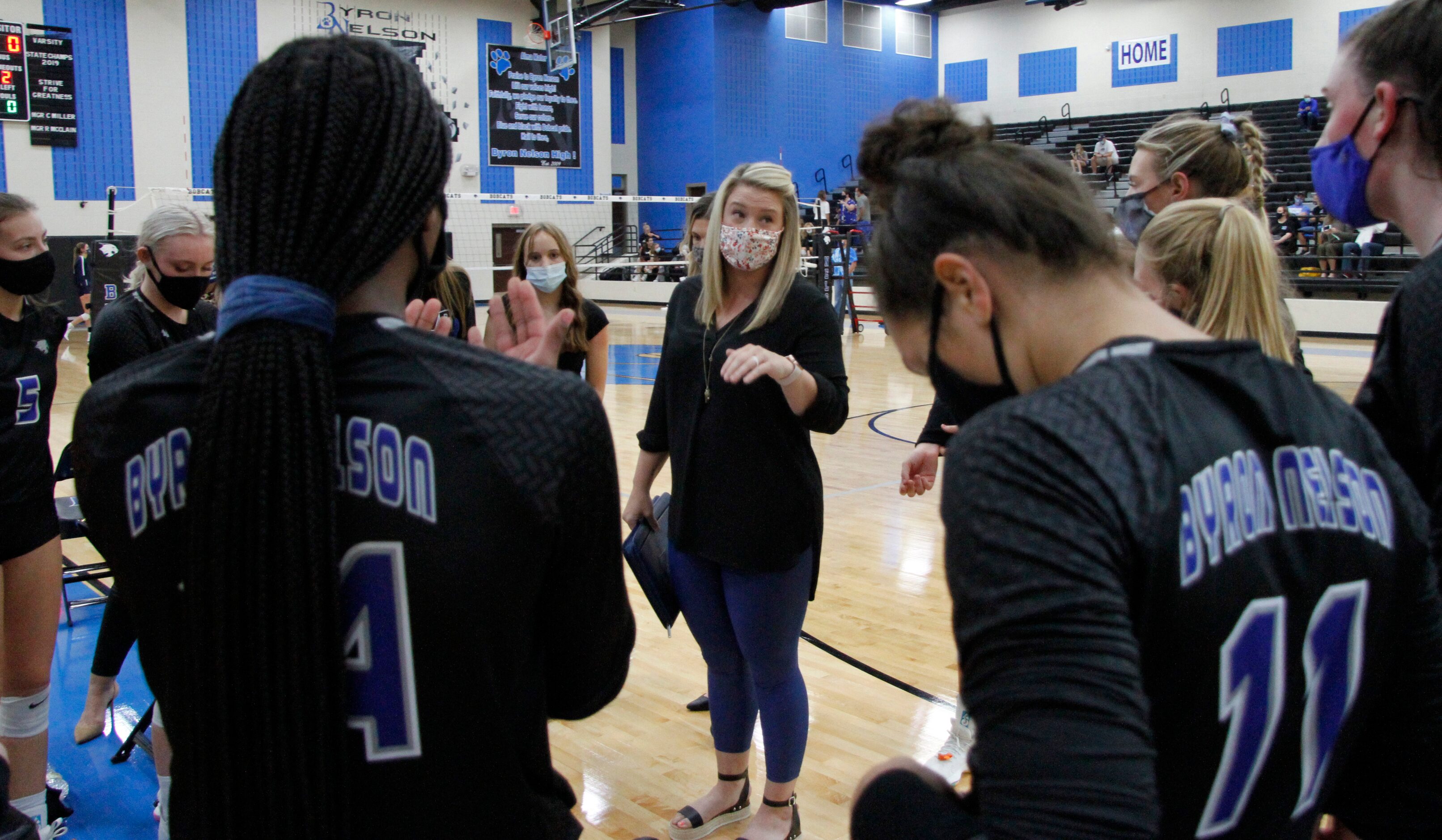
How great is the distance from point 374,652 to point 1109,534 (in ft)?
2.38

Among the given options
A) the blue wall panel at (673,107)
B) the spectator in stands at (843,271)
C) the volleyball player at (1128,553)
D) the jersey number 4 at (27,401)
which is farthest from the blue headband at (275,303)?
the blue wall panel at (673,107)

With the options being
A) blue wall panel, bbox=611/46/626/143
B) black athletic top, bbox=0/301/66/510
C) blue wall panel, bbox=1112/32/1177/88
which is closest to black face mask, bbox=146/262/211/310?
black athletic top, bbox=0/301/66/510

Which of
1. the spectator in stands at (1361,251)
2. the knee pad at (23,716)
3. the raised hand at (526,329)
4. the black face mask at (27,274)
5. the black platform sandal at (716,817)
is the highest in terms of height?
the spectator in stands at (1361,251)

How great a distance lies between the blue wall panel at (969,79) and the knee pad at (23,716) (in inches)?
1017

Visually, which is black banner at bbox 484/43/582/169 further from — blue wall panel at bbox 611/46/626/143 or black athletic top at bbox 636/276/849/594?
black athletic top at bbox 636/276/849/594

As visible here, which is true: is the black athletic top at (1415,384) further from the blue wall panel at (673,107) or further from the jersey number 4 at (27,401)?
the blue wall panel at (673,107)

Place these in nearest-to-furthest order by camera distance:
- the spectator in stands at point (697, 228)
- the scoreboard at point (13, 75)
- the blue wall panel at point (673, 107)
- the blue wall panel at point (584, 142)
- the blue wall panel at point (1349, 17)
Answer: the spectator in stands at point (697, 228)
the scoreboard at point (13, 75)
the blue wall panel at point (1349, 17)
the blue wall panel at point (584, 142)
the blue wall panel at point (673, 107)

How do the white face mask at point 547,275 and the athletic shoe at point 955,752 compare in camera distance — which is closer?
the athletic shoe at point 955,752

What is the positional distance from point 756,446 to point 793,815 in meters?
0.96

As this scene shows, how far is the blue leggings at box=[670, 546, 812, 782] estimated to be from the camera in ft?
8.52

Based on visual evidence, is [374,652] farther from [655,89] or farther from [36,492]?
[655,89]

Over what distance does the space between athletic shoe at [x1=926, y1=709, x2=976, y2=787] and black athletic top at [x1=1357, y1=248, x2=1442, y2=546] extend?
1772 millimetres

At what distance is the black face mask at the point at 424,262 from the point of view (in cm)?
115

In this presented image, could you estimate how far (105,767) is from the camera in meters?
3.15
